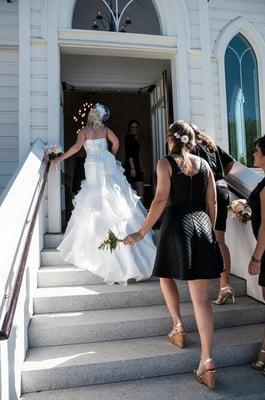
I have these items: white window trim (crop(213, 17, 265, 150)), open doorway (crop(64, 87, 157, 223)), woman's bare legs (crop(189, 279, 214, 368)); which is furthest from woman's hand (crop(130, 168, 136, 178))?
open doorway (crop(64, 87, 157, 223))

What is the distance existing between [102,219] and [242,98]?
335cm

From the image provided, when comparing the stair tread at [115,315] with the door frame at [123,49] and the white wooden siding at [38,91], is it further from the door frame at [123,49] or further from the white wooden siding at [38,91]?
the white wooden siding at [38,91]

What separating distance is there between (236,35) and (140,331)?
4.81 m

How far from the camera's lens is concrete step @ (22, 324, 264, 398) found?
248 cm

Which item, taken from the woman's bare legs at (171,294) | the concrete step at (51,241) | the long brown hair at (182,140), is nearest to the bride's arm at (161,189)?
the long brown hair at (182,140)

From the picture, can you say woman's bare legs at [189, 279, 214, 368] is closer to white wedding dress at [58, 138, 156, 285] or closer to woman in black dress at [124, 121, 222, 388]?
woman in black dress at [124, 121, 222, 388]

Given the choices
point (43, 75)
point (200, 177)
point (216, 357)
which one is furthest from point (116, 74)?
point (216, 357)

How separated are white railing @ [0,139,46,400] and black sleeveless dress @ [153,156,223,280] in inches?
38.2

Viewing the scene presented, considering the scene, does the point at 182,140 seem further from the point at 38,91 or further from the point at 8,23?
the point at 8,23

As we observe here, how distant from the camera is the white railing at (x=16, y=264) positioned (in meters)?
2.02

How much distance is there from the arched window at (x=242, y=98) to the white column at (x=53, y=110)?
2.61 metres

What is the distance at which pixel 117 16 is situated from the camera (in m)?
5.07

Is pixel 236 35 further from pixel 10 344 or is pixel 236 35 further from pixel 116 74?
pixel 10 344

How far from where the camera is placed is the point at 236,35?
5.78 m
